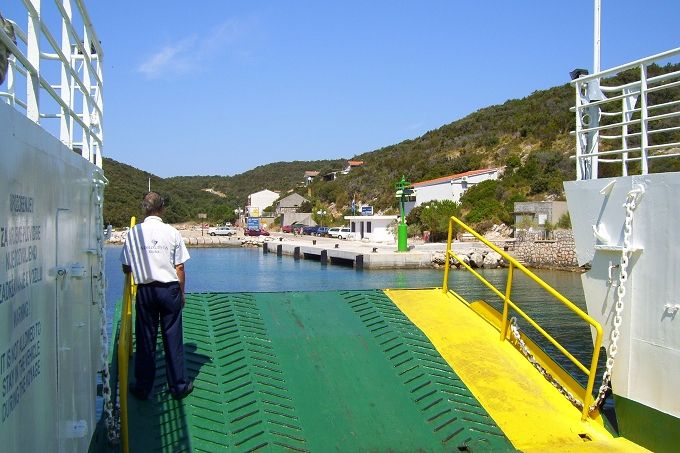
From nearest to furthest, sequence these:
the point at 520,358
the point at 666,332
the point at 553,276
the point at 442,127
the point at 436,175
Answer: the point at 666,332
the point at 520,358
the point at 553,276
the point at 436,175
the point at 442,127

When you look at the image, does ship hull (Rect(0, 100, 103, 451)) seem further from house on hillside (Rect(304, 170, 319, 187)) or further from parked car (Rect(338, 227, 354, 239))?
house on hillside (Rect(304, 170, 319, 187))

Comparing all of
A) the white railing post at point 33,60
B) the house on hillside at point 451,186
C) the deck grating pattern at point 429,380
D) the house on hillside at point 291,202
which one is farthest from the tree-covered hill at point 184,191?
the house on hillside at point 451,186

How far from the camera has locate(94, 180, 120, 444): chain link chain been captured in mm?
5137

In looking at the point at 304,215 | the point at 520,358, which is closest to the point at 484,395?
the point at 520,358

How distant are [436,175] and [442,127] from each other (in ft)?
110

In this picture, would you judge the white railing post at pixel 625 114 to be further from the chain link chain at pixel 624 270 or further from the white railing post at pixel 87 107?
the white railing post at pixel 87 107

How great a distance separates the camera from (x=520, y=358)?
6.93m

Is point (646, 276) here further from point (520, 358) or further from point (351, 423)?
point (351, 423)

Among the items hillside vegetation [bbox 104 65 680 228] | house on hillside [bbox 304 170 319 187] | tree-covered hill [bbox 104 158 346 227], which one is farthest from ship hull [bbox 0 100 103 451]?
house on hillside [bbox 304 170 319 187]

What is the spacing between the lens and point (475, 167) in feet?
269

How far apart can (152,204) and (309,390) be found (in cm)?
212

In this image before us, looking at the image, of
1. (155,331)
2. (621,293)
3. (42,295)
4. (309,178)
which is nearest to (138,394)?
(155,331)

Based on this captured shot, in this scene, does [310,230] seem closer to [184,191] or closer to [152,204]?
[184,191]

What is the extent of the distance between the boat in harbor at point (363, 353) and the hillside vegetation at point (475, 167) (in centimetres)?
4548
